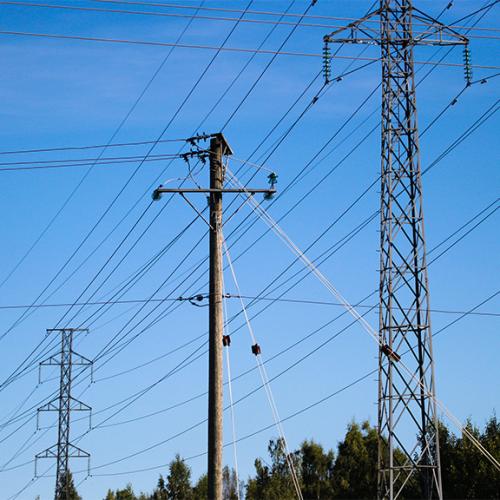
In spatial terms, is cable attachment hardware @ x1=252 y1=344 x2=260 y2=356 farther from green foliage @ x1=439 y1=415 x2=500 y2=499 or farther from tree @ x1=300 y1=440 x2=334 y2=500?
tree @ x1=300 y1=440 x2=334 y2=500

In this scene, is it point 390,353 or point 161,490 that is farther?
point 161,490

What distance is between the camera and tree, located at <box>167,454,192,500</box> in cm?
9575

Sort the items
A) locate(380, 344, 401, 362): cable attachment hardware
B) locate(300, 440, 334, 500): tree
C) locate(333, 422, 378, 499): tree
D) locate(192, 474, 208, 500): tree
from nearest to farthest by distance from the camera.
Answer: locate(380, 344, 401, 362): cable attachment hardware → locate(333, 422, 378, 499): tree → locate(300, 440, 334, 500): tree → locate(192, 474, 208, 500): tree

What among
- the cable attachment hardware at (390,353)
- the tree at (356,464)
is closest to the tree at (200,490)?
the tree at (356,464)

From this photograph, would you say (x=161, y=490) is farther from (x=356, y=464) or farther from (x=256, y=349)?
(x=256, y=349)

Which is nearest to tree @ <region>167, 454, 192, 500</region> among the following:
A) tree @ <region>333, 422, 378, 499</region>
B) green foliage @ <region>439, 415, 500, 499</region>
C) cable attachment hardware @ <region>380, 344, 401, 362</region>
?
tree @ <region>333, 422, 378, 499</region>

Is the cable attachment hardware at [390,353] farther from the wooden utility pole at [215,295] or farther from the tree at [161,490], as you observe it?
the tree at [161,490]

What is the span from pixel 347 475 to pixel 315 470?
1423 cm

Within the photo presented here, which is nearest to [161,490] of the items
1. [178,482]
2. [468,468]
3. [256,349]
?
[178,482]

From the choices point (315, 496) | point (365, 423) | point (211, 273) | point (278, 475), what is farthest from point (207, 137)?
point (278, 475)

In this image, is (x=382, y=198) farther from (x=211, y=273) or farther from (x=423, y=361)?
(x=211, y=273)

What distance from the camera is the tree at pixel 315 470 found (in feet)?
284

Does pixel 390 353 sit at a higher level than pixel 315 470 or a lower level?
lower

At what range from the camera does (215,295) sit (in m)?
24.7
